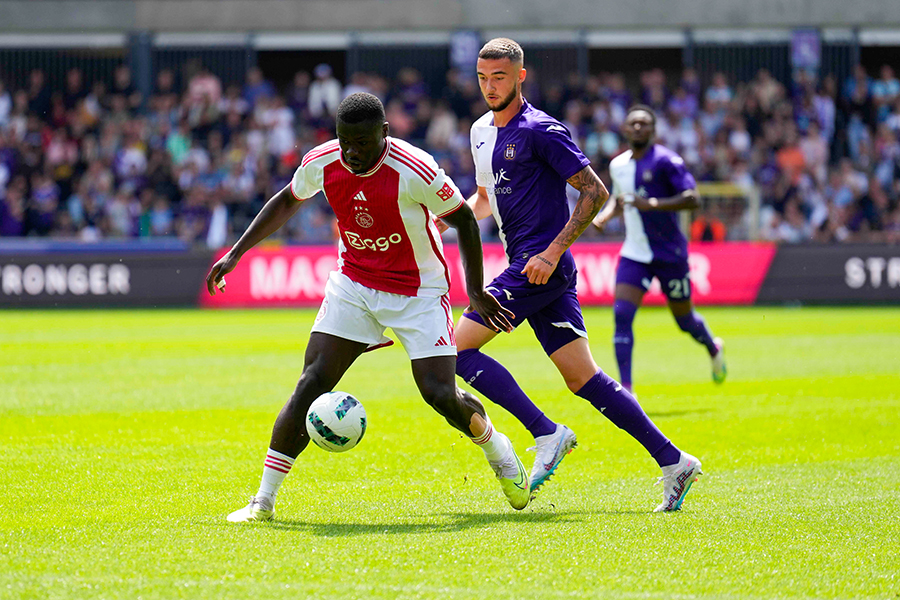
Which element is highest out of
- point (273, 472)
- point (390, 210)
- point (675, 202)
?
point (390, 210)

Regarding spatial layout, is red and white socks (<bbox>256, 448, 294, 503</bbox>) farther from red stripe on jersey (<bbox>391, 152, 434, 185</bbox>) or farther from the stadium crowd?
the stadium crowd

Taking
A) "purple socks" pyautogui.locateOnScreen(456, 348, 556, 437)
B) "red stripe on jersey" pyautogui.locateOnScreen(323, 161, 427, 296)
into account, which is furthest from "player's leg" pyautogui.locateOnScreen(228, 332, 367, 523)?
"purple socks" pyautogui.locateOnScreen(456, 348, 556, 437)

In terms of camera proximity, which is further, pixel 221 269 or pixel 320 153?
pixel 221 269

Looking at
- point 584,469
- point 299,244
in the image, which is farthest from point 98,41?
point 584,469

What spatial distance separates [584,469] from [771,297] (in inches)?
641

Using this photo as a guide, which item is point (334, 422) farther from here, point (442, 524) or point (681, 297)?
point (681, 297)

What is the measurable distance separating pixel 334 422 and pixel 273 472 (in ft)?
1.29

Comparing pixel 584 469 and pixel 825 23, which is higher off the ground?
pixel 825 23

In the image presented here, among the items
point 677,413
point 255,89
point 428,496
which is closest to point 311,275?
point 255,89

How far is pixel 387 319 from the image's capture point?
5348mm

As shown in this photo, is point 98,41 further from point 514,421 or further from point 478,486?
point 478,486

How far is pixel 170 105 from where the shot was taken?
90.5 ft

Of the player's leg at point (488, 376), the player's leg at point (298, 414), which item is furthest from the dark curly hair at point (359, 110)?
the player's leg at point (488, 376)

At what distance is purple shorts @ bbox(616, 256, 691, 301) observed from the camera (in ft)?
31.5
